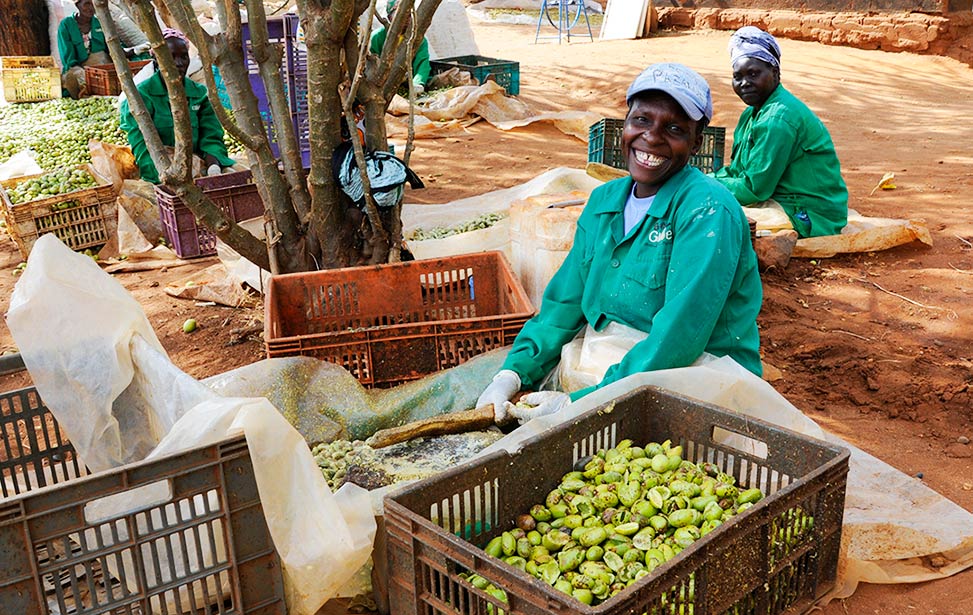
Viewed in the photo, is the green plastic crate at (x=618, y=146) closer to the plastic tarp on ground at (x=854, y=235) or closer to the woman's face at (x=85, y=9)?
the plastic tarp on ground at (x=854, y=235)

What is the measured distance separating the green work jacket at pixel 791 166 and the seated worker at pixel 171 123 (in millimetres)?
3679

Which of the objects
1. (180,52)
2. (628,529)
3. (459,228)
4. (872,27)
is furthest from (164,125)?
(872,27)

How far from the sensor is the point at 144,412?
246 centimetres

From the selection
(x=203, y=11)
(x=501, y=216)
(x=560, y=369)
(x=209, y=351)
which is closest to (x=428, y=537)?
(x=560, y=369)

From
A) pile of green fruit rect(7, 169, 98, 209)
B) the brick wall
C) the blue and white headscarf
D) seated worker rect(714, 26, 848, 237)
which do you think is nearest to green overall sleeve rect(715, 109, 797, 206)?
seated worker rect(714, 26, 848, 237)

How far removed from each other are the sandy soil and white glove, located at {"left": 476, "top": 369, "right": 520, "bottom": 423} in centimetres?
113

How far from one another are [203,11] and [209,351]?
1099 cm

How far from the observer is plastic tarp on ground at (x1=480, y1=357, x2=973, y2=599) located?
2.55 meters

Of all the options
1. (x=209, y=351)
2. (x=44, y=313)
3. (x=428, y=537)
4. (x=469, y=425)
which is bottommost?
(x=209, y=351)

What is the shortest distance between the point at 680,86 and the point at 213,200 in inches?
164

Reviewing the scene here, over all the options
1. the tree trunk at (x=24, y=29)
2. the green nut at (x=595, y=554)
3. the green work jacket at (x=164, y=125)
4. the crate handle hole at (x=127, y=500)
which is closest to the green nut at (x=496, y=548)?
the green nut at (x=595, y=554)

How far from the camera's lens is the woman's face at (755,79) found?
4.98 metres

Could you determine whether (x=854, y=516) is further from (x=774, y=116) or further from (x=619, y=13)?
(x=619, y=13)

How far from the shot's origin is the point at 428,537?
191 cm
